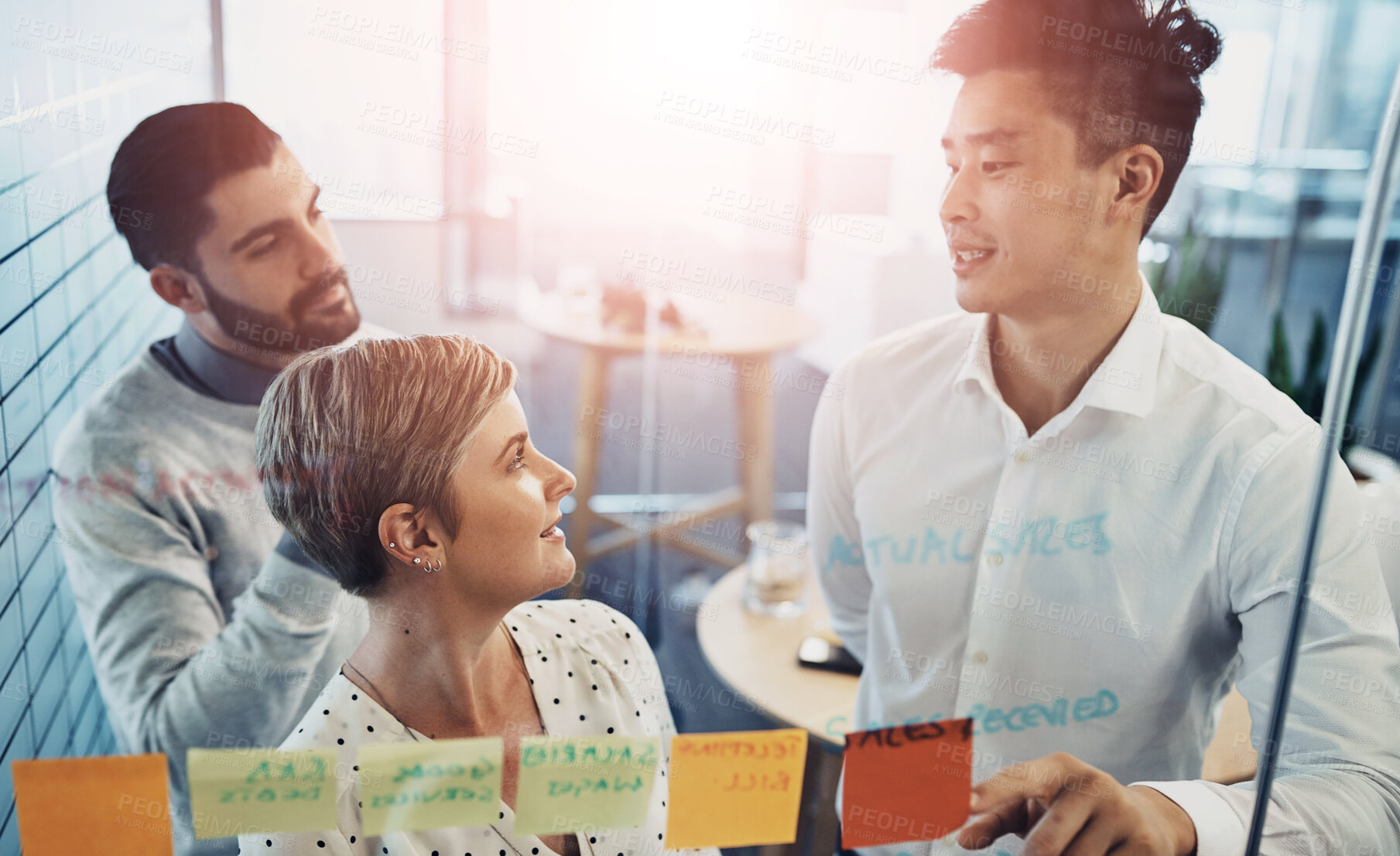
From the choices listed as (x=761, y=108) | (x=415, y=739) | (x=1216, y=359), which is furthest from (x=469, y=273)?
(x=1216, y=359)

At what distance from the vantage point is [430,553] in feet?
2.51

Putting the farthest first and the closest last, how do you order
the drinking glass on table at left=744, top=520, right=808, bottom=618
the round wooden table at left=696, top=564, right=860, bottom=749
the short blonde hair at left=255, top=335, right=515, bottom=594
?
the drinking glass on table at left=744, top=520, right=808, bottom=618, the round wooden table at left=696, top=564, right=860, bottom=749, the short blonde hair at left=255, top=335, right=515, bottom=594

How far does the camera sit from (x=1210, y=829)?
0.88 meters

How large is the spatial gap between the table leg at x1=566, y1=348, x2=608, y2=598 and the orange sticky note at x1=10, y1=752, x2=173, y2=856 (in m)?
0.40

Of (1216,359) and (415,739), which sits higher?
(1216,359)

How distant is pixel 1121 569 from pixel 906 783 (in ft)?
0.99

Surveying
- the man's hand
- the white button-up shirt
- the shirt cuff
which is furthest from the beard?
the shirt cuff

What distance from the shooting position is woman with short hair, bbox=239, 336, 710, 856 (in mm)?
748

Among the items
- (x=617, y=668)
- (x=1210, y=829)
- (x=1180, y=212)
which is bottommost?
(x=1210, y=829)

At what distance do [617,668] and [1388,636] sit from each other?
72 centimetres

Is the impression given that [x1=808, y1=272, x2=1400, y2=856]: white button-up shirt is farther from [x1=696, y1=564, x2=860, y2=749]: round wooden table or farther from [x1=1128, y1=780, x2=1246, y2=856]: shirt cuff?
[x1=696, y1=564, x2=860, y2=749]: round wooden table

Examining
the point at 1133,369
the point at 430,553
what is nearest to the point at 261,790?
the point at 430,553

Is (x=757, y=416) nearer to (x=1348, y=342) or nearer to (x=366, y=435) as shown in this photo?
(x=366, y=435)

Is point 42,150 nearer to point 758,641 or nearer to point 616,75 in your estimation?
point 616,75
